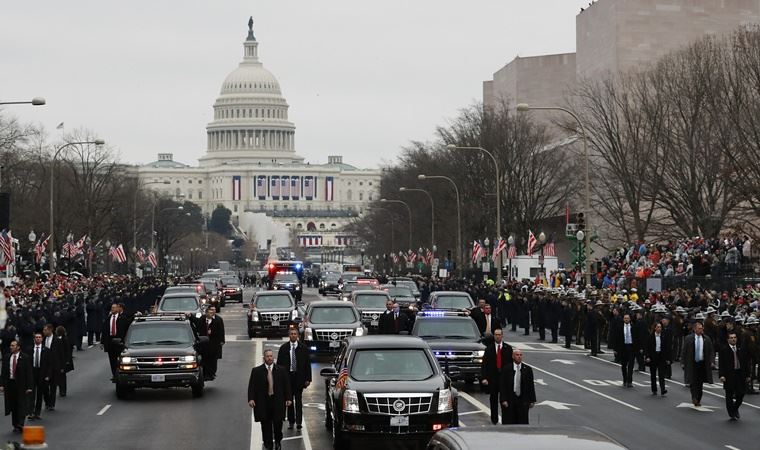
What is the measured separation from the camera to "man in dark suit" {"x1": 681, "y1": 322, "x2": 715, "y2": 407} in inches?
1001

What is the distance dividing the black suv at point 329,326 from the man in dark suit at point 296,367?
11.7m

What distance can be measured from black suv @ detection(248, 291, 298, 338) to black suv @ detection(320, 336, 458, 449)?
938 inches

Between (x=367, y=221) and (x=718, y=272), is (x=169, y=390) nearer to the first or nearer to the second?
(x=718, y=272)

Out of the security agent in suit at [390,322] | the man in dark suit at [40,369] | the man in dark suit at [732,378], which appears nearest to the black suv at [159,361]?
the man in dark suit at [40,369]

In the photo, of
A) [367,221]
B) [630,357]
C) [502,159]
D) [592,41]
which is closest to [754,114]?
[630,357]

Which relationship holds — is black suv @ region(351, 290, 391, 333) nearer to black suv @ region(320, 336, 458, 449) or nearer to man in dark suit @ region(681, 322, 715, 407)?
man in dark suit @ region(681, 322, 715, 407)

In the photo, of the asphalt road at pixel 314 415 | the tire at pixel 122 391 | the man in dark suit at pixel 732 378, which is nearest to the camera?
the asphalt road at pixel 314 415

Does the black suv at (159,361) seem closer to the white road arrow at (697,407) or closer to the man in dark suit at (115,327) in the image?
the man in dark suit at (115,327)

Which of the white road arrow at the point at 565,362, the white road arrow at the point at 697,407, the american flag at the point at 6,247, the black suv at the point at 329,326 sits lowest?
the white road arrow at the point at 697,407

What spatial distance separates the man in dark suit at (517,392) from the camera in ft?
62.8

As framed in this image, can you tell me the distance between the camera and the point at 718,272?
4547 centimetres

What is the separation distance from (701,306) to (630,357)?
7.17 metres

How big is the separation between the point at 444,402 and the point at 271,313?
83.8 ft

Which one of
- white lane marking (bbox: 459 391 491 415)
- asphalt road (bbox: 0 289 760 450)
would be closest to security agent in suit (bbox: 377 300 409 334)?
asphalt road (bbox: 0 289 760 450)
